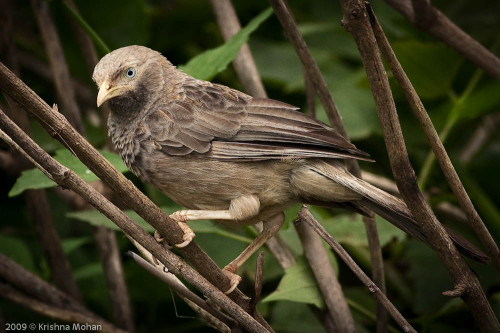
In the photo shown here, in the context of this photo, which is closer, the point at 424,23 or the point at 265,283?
the point at 424,23

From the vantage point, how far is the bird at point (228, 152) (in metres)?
3.73

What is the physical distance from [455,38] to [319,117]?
118 centimetres

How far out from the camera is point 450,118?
4.69 meters

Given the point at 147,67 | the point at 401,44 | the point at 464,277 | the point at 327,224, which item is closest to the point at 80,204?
the point at 147,67

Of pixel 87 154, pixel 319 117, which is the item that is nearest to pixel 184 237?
pixel 87 154

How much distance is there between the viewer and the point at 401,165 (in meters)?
2.97

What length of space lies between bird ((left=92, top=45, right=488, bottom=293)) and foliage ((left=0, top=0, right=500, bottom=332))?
199mm

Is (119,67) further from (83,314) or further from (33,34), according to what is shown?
(33,34)

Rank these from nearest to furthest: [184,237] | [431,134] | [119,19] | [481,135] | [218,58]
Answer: [431,134], [184,237], [218,58], [119,19], [481,135]

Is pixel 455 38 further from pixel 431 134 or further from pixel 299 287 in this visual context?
pixel 299 287

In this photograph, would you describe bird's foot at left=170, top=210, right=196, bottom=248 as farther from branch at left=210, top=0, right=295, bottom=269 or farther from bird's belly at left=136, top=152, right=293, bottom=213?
branch at left=210, top=0, right=295, bottom=269

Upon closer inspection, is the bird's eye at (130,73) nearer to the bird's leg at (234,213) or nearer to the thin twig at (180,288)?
the bird's leg at (234,213)

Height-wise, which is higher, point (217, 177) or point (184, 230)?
point (217, 177)

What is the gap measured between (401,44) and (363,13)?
6.88ft
